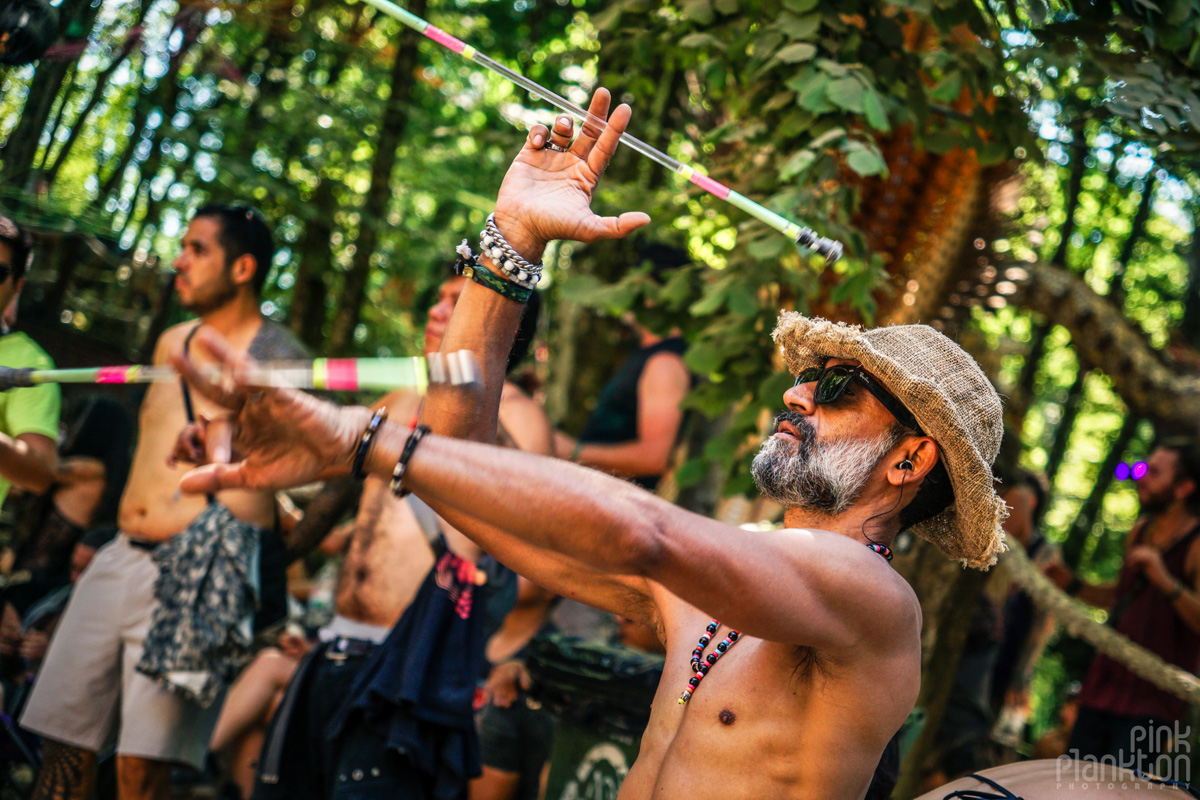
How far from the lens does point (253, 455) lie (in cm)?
156

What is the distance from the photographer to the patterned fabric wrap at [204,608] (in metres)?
3.61

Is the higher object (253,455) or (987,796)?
(253,455)

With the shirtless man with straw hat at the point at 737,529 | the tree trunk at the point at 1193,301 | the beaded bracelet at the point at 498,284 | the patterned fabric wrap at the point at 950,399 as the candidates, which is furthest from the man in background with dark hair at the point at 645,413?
the tree trunk at the point at 1193,301

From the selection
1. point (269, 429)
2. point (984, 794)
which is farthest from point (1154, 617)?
point (269, 429)

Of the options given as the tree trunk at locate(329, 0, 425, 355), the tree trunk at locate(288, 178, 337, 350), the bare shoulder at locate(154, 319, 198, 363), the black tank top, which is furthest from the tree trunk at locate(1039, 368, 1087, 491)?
the bare shoulder at locate(154, 319, 198, 363)

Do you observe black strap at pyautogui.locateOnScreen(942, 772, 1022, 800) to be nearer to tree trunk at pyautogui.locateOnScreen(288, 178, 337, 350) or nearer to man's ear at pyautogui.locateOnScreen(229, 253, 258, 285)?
man's ear at pyautogui.locateOnScreen(229, 253, 258, 285)

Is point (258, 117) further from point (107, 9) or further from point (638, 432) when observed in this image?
point (638, 432)

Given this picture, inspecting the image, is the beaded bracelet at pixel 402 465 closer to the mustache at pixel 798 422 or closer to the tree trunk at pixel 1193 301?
the mustache at pixel 798 422

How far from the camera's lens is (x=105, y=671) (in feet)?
13.0

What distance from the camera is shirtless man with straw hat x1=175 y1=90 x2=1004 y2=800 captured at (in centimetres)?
145

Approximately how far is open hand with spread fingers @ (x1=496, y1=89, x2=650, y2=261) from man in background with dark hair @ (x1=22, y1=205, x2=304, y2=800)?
6.77 ft

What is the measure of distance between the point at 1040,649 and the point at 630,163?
15.3 feet

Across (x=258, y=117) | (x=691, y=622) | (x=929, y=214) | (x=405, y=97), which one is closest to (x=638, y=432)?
(x=929, y=214)

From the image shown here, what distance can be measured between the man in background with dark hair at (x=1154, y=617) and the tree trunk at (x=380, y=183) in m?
5.34
